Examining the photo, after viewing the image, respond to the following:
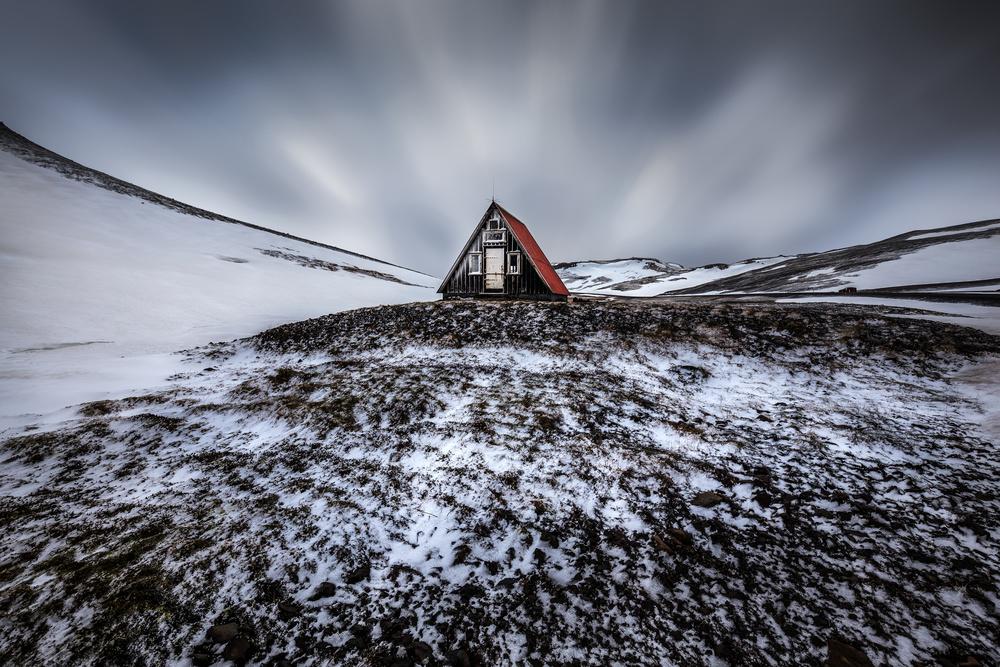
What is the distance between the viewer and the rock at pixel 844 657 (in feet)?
9.16

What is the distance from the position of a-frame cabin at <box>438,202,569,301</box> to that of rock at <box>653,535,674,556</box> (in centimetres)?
1676

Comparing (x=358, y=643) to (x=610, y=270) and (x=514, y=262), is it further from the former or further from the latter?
(x=610, y=270)

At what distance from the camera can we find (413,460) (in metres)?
5.93

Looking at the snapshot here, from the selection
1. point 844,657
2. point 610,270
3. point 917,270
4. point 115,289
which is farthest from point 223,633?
point 610,270

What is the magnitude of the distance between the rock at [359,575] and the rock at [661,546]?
3.58 meters

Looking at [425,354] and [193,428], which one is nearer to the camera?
[193,428]

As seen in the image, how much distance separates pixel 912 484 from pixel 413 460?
7762 mm

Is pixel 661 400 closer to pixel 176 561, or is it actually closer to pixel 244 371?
pixel 176 561

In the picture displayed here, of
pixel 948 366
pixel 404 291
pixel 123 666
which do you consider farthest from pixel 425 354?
pixel 404 291

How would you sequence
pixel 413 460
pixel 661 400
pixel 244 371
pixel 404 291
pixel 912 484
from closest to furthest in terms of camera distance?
pixel 912 484, pixel 413 460, pixel 661 400, pixel 244 371, pixel 404 291

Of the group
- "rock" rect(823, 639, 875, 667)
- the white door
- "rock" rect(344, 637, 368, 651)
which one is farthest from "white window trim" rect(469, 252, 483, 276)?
"rock" rect(823, 639, 875, 667)

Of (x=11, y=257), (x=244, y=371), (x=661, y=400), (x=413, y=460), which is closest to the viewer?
(x=413, y=460)

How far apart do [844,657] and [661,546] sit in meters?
1.59

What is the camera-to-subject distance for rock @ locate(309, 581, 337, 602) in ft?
11.3
